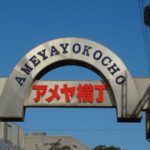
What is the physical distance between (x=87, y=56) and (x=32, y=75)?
2.36 metres

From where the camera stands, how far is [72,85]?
22.5 metres

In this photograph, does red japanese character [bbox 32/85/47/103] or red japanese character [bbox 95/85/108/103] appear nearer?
red japanese character [bbox 95/85/108/103]

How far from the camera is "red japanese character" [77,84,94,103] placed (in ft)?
73.2

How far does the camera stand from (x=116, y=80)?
2214 cm

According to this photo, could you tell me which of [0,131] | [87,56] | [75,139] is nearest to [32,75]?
[87,56]

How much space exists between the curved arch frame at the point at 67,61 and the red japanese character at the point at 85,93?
2.45ft

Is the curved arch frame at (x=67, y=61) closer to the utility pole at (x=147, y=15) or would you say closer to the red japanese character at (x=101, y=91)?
the red japanese character at (x=101, y=91)

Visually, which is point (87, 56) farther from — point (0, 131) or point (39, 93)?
point (0, 131)

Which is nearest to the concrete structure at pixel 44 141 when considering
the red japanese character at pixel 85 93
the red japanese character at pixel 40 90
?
the red japanese character at pixel 40 90

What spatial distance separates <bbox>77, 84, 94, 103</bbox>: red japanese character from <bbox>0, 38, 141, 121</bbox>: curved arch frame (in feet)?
2.45

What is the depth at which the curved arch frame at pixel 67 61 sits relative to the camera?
72.4 feet

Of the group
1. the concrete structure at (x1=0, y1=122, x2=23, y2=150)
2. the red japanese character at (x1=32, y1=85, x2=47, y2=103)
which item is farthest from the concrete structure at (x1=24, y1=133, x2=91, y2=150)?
the red japanese character at (x1=32, y1=85, x2=47, y2=103)

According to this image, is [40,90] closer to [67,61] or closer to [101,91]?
[67,61]

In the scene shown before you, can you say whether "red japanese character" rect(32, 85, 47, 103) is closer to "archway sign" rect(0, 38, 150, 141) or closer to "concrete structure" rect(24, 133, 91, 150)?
"archway sign" rect(0, 38, 150, 141)
